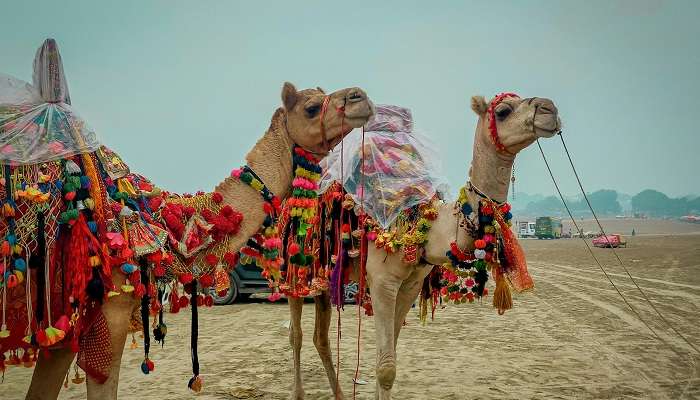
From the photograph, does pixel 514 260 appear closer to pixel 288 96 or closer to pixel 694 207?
pixel 288 96

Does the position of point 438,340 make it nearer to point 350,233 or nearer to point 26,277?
point 350,233

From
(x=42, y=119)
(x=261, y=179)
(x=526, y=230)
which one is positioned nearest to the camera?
(x=42, y=119)

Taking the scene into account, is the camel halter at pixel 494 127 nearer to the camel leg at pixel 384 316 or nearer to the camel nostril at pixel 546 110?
the camel nostril at pixel 546 110

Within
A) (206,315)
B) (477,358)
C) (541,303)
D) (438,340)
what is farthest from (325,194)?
(541,303)


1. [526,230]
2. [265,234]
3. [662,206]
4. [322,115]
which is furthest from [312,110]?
[662,206]

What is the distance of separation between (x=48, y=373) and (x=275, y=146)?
1.83m

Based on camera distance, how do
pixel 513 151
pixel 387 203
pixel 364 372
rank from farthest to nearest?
pixel 364 372 < pixel 387 203 < pixel 513 151

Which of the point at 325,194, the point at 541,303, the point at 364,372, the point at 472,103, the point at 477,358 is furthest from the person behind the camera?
the point at 541,303

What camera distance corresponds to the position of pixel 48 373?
3064 mm

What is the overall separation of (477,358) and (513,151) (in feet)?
12.6

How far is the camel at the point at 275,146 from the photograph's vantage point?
10.0 feet

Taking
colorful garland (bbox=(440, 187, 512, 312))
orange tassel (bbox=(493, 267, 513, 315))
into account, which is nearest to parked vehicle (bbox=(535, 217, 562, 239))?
orange tassel (bbox=(493, 267, 513, 315))

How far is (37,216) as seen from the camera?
266 cm

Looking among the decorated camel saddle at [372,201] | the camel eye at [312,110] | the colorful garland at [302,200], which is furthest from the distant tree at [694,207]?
the camel eye at [312,110]
